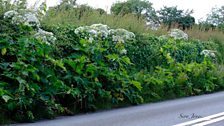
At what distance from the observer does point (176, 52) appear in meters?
19.5

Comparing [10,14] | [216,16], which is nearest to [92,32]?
[10,14]

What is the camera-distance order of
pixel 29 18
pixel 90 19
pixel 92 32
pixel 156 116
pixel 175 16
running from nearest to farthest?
pixel 156 116
pixel 29 18
pixel 92 32
pixel 90 19
pixel 175 16

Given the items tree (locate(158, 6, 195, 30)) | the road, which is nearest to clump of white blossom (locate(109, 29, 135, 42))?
the road

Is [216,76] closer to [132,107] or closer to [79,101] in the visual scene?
[132,107]

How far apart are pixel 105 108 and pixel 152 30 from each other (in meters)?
10.9

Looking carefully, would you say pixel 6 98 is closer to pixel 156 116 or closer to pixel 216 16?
pixel 156 116

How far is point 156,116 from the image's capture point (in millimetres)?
10391

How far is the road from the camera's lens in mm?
9305

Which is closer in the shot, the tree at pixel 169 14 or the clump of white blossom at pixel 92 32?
the clump of white blossom at pixel 92 32

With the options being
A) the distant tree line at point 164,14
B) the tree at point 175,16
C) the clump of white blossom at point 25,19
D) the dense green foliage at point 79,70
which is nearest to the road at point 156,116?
the dense green foliage at point 79,70

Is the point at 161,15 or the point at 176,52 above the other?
the point at 161,15

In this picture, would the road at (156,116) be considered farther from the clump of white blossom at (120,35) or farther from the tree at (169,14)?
the tree at (169,14)

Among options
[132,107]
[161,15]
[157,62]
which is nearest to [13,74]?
[132,107]

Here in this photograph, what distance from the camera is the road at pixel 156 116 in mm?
9305
